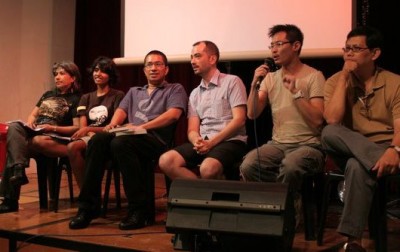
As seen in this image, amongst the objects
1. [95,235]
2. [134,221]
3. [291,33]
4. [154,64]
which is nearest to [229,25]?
[154,64]

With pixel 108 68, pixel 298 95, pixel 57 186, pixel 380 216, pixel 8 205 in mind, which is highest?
pixel 108 68

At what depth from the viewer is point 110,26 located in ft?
16.9

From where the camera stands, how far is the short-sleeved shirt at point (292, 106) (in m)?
2.56

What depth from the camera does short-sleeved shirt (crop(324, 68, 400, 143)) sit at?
7.57ft

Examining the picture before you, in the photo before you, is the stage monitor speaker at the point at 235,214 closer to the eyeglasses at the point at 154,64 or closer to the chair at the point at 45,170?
the eyeglasses at the point at 154,64

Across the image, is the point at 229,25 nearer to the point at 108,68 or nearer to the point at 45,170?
the point at 108,68

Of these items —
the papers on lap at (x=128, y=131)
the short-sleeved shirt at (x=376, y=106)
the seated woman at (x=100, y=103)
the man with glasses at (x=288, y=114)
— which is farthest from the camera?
the seated woman at (x=100, y=103)

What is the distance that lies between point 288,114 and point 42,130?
1.60 meters

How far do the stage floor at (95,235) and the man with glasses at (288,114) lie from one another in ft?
1.20

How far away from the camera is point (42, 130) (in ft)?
10.5

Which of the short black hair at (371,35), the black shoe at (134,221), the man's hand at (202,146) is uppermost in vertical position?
the short black hair at (371,35)

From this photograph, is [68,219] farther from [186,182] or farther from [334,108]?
[334,108]

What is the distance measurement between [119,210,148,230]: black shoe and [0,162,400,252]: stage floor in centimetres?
3

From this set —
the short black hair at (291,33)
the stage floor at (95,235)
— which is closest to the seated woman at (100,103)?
the stage floor at (95,235)
